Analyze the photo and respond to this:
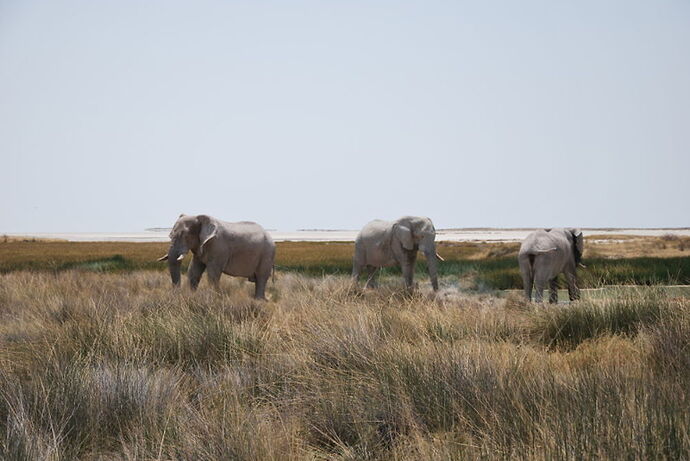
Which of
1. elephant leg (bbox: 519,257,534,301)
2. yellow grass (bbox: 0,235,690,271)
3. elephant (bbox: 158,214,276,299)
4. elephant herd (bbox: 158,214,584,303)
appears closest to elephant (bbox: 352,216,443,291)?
elephant herd (bbox: 158,214,584,303)

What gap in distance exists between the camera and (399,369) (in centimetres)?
480

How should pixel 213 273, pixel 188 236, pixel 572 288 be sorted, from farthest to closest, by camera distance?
pixel 572 288 < pixel 213 273 < pixel 188 236

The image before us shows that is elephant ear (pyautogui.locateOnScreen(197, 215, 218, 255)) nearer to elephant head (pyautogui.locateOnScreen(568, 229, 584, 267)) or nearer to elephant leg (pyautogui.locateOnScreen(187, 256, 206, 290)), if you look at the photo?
elephant leg (pyautogui.locateOnScreen(187, 256, 206, 290))

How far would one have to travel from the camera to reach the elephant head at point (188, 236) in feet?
38.3

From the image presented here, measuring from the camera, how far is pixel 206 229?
11.9m

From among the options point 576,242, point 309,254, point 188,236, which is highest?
point 188,236

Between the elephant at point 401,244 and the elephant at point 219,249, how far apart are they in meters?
2.19

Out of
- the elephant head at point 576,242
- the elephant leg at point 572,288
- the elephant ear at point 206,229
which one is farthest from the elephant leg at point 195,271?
the elephant head at point 576,242

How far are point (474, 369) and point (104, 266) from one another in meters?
21.1

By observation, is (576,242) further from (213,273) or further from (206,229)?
(206,229)

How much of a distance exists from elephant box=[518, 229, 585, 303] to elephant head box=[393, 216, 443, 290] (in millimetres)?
2332

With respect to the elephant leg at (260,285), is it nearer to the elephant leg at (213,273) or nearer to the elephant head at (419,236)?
the elephant leg at (213,273)

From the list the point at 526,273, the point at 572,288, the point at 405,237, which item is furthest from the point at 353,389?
the point at 405,237

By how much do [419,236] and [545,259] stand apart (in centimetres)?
317
